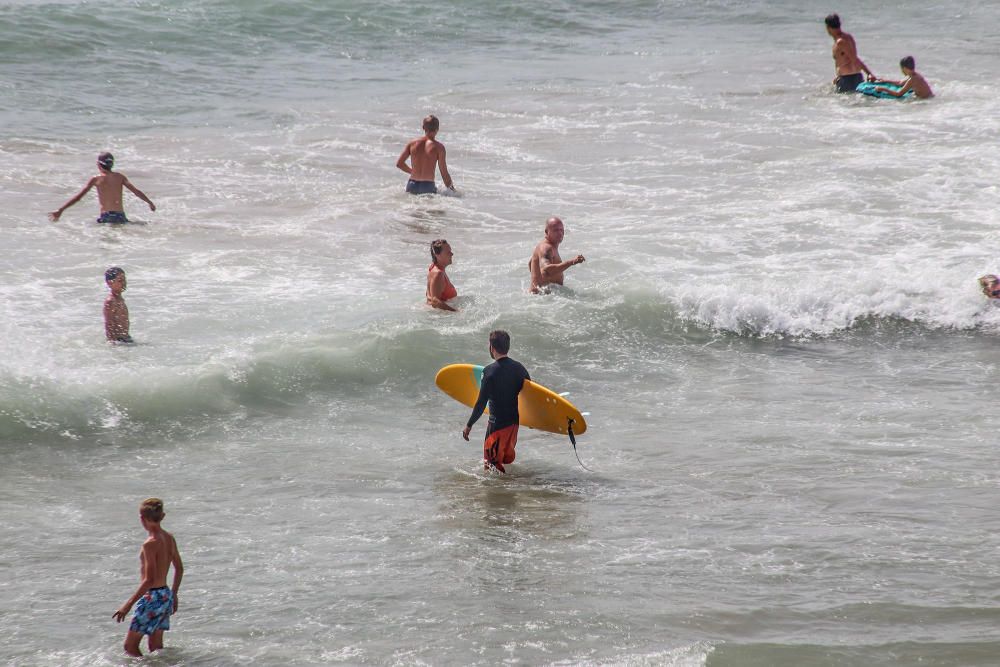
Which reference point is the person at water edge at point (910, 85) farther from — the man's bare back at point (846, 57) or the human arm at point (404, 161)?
the human arm at point (404, 161)

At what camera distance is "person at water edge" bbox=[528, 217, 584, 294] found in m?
11.5

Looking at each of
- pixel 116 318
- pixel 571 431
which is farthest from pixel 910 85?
pixel 116 318

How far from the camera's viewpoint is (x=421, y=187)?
15.8 m

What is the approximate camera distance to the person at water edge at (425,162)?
15.4 metres

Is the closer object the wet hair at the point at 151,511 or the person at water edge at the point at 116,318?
the wet hair at the point at 151,511

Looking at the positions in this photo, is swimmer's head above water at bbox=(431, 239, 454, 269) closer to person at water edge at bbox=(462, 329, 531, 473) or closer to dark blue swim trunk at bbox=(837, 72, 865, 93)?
person at water edge at bbox=(462, 329, 531, 473)

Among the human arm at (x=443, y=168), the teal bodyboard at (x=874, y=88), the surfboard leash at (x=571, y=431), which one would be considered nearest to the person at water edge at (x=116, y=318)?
the surfboard leash at (x=571, y=431)

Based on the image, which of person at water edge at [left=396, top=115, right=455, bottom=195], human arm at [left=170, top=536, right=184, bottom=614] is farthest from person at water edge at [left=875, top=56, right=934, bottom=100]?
human arm at [left=170, top=536, right=184, bottom=614]

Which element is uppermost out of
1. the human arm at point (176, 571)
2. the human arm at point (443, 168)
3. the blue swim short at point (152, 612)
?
the human arm at point (443, 168)

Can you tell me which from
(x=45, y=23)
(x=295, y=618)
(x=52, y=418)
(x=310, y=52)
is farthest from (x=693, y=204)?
(x=45, y=23)

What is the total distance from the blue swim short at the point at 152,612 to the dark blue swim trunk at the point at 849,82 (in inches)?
735

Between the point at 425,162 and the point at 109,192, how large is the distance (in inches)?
163

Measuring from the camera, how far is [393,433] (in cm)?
913

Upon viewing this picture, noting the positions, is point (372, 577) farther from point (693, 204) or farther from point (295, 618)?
point (693, 204)
